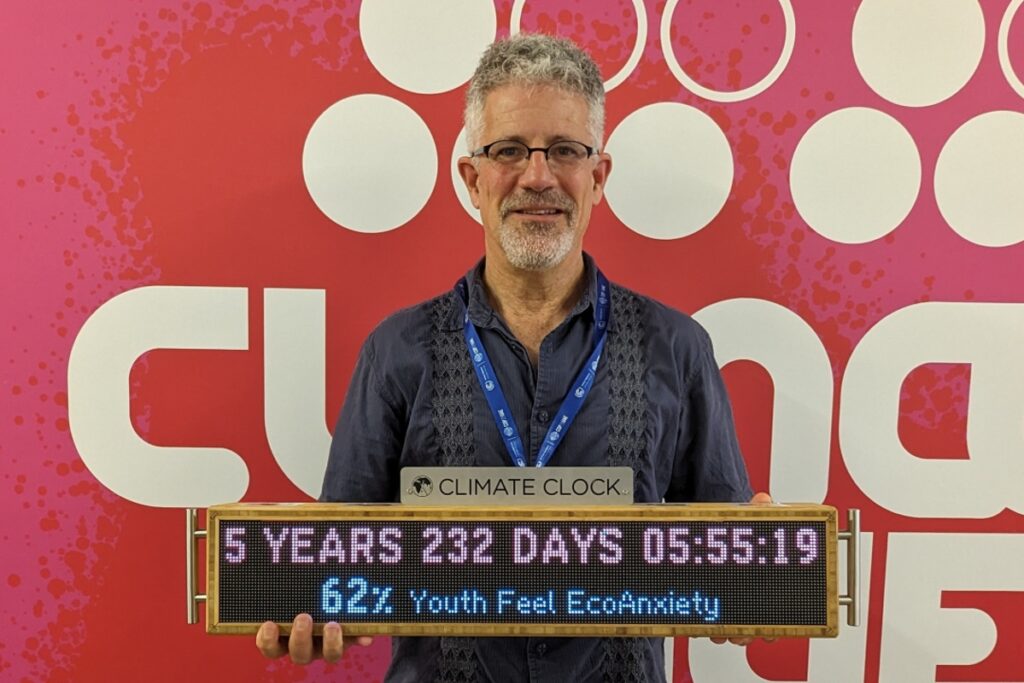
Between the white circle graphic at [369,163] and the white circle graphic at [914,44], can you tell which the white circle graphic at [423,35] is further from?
the white circle graphic at [914,44]

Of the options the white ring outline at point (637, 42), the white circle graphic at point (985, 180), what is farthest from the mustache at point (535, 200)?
the white circle graphic at point (985, 180)

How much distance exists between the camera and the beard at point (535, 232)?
5.58ft

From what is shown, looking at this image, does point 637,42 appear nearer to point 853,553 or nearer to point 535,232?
point 535,232

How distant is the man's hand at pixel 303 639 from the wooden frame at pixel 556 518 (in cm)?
3

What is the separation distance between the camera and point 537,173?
5.50 feet

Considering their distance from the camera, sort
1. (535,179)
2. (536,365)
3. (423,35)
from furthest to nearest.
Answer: (423,35) → (536,365) → (535,179)

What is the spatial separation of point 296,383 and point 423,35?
1.06 metres

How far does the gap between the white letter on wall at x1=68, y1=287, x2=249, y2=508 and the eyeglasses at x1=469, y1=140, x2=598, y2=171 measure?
1.00 m

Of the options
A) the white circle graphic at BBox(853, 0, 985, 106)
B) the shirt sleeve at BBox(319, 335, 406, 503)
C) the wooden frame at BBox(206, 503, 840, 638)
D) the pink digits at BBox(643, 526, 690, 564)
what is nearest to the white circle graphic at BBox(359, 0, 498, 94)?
the shirt sleeve at BBox(319, 335, 406, 503)

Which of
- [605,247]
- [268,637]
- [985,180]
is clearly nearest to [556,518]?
[268,637]

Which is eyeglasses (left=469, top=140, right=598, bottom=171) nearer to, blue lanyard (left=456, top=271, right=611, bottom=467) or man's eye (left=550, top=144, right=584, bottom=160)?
man's eye (left=550, top=144, right=584, bottom=160)

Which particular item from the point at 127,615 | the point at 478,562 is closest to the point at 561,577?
the point at 478,562

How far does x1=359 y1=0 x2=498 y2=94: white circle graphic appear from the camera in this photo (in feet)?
7.55

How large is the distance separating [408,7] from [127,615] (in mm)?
1935
